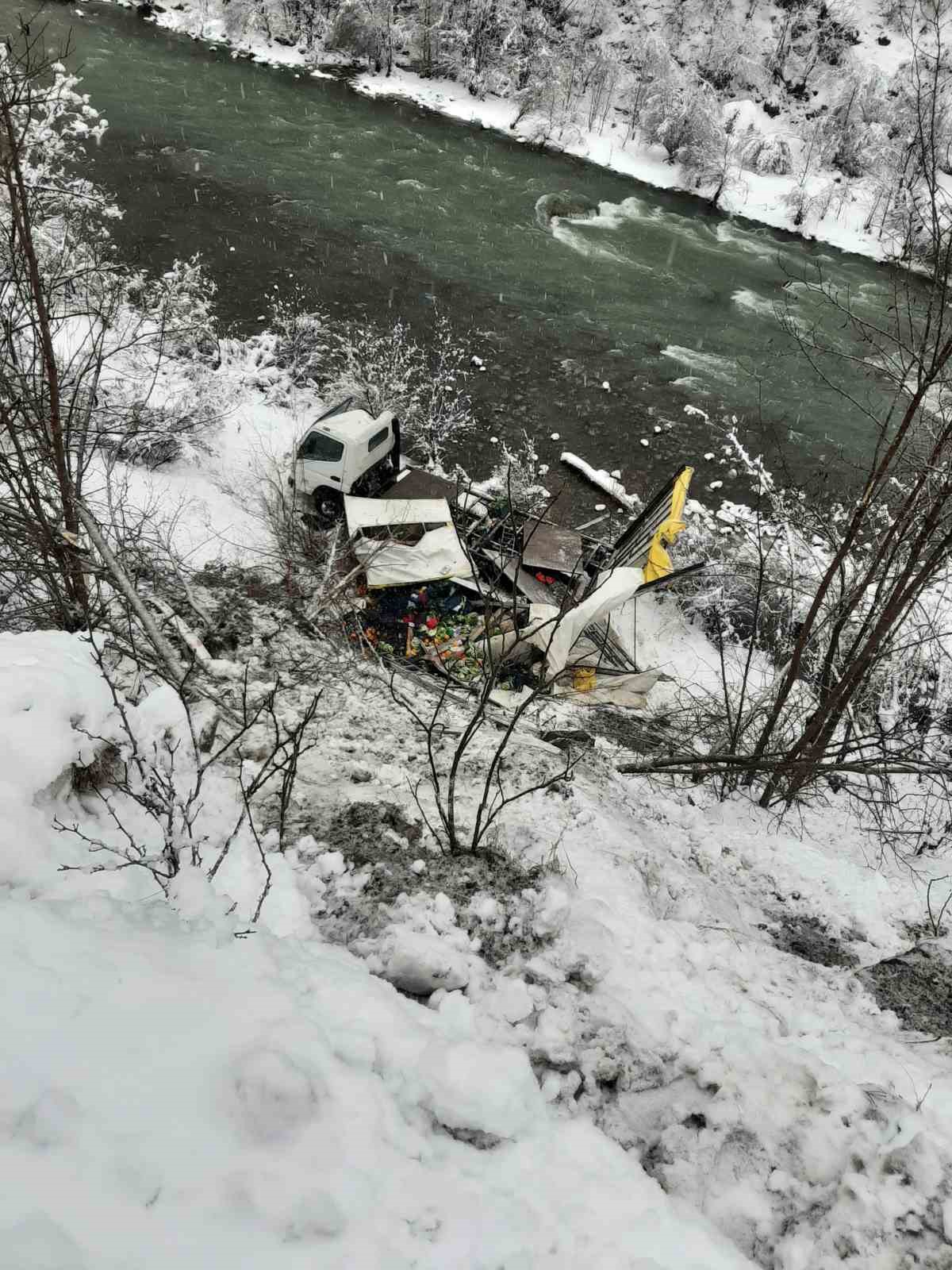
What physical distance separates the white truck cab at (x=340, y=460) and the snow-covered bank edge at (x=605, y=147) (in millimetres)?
17631

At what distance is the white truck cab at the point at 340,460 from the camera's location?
1070cm

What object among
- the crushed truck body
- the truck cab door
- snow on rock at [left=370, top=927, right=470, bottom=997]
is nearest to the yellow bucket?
the crushed truck body

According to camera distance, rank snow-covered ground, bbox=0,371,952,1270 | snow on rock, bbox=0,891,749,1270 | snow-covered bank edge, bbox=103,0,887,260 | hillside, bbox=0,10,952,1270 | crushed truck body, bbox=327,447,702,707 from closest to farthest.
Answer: snow on rock, bbox=0,891,749,1270 < snow-covered ground, bbox=0,371,952,1270 < hillside, bbox=0,10,952,1270 < crushed truck body, bbox=327,447,702,707 < snow-covered bank edge, bbox=103,0,887,260

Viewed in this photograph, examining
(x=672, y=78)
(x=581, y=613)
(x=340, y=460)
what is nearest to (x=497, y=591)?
(x=581, y=613)

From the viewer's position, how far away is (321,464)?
35.3 ft

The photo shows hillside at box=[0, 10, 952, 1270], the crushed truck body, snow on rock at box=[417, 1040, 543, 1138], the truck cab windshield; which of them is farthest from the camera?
the truck cab windshield

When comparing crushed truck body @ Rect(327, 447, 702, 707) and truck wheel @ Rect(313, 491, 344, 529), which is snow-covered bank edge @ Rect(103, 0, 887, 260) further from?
truck wheel @ Rect(313, 491, 344, 529)

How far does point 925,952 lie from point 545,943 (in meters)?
2.72

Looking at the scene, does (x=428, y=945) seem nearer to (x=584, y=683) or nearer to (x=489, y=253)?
(x=584, y=683)

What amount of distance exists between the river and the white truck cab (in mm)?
2926

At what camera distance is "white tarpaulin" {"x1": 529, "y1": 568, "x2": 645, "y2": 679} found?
867 cm

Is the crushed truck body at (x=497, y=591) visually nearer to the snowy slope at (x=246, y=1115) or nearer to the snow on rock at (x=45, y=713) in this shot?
the snow on rock at (x=45, y=713)

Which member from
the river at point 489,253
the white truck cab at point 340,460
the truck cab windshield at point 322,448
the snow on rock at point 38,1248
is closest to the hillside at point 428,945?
the snow on rock at point 38,1248

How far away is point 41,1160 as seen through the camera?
2.04 m
